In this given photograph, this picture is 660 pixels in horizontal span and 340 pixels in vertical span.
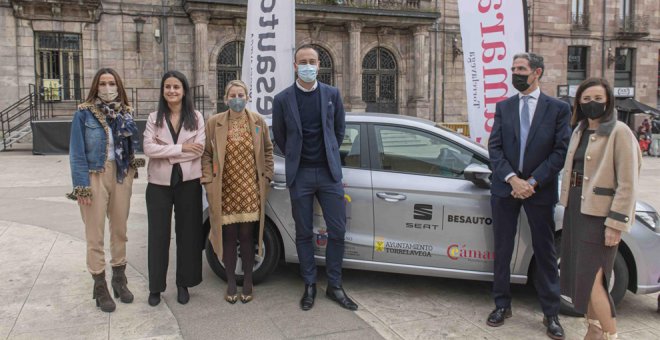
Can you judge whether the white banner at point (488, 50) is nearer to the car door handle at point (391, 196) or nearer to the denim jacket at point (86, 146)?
the car door handle at point (391, 196)


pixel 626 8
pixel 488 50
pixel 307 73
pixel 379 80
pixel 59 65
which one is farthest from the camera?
pixel 626 8

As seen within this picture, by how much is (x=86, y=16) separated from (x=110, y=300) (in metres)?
17.7

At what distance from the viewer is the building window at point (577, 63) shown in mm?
26844

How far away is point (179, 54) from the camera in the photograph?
66.3 feet

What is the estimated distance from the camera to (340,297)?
444 cm

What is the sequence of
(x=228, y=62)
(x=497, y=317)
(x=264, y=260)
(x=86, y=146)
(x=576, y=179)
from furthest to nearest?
(x=228, y=62) < (x=264, y=260) < (x=86, y=146) < (x=497, y=317) < (x=576, y=179)

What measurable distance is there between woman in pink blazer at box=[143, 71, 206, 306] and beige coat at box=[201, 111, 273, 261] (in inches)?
3.1

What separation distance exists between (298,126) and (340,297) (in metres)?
1.51

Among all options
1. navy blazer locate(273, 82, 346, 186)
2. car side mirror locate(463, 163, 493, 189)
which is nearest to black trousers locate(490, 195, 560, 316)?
car side mirror locate(463, 163, 493, 189)

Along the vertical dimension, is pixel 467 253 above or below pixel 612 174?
below

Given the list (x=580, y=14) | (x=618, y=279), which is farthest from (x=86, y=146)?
(x=580, y=14)

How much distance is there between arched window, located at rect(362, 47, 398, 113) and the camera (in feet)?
75.3

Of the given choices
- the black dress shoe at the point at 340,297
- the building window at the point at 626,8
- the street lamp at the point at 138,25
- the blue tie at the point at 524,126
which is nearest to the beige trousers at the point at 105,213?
the black dress shoe at the point at 340,297

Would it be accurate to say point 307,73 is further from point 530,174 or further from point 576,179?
point 576,179
